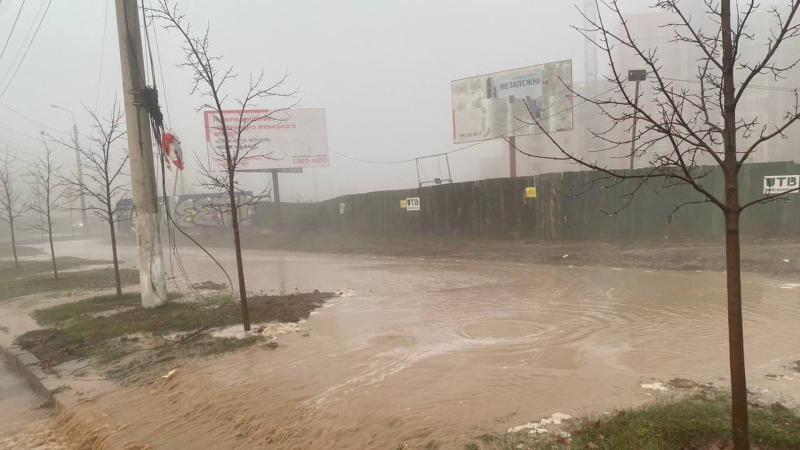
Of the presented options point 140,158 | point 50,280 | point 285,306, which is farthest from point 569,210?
point 50,280

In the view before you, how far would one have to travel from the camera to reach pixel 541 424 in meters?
4.31

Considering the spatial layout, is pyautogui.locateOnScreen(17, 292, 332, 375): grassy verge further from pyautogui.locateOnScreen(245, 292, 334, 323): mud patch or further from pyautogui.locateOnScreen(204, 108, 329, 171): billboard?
pyautogui.locateOnScreen(204, 108, 329, 171): billboard

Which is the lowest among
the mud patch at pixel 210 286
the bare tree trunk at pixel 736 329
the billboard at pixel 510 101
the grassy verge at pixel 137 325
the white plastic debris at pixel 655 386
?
the white plastic debris at pixel 655 386

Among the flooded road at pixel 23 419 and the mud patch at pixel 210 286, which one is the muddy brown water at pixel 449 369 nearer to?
the flooded road at pixel 23 419

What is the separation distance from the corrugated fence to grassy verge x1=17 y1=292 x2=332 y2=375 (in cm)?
800

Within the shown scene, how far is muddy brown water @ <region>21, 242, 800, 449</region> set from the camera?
182 inches

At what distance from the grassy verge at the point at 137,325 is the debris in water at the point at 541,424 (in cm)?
437

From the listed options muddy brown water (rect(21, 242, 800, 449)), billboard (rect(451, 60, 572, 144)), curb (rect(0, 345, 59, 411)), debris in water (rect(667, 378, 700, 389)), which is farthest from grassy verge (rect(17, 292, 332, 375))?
billboard (rect(451, 60, 572, 144))

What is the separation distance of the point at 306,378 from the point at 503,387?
2225 mm

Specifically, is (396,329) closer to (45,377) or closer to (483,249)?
(45,377)

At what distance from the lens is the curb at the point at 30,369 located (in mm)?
6074

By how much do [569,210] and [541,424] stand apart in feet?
49.5

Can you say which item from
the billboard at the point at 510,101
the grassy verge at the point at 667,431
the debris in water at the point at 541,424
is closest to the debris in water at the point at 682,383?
the grassy verge at the point at 667,431

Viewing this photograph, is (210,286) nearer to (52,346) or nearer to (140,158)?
(140,158)
